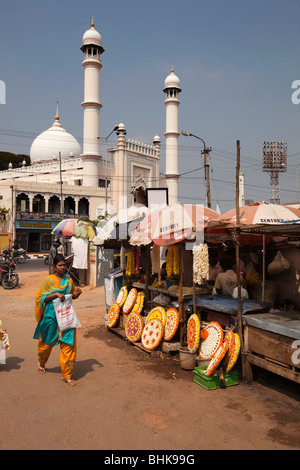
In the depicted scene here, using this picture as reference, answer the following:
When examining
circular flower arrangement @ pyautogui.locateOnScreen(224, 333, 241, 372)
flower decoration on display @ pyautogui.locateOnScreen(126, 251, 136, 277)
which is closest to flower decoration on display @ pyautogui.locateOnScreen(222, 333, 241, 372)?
circular flower arrangement @ pyautogui.locateOnScreen(224, 333, 241, 372)

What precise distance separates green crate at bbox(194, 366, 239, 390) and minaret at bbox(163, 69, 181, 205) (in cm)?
3473

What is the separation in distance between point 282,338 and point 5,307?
27.5 feet

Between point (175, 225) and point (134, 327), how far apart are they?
2187mm

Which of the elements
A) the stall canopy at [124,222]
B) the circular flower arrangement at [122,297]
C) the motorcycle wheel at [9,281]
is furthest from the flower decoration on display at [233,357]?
the motorcycle wheel at [9,281]

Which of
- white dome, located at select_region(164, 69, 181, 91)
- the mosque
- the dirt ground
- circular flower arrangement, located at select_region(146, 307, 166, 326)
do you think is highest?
white dome, located at select_region(164, 69, 181, 91)

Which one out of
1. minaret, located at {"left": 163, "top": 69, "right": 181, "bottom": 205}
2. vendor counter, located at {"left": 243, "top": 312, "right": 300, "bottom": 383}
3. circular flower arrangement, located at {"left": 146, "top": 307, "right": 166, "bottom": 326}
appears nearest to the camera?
vendor counter, located at {"left": 243, "top": 312, "right": 300, "bottom": 383}

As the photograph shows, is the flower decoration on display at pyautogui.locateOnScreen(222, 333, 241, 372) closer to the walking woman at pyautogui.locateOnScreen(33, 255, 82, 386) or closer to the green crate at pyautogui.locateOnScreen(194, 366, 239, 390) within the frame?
the green crate at pyautogui.locateOnScreen(194, 366, 239, 390)

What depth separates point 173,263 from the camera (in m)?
6.57

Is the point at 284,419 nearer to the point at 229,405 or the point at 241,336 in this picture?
the point at 229,405

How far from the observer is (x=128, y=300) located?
24.5ft

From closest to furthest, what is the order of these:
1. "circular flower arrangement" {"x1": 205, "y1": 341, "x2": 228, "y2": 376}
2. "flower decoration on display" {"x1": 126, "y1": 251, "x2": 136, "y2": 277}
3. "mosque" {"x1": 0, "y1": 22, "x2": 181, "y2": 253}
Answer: "circular flower arrangement" {"x1": 205, "y1": 341, "x2": 228, "y2": 376}, "flower decoration on display" {"x1": 126, "y1": 251, "x2": 136, "y2": 277}, "mosque" {"x1": 0, "y1": 22, "x2": 181, "y2": 253}

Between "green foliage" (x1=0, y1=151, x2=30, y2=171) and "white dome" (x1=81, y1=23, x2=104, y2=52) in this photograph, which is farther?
"green foliage" (x1=0, y1=151, x2=30, y2=171)

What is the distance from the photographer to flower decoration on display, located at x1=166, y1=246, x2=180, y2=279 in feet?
21.4

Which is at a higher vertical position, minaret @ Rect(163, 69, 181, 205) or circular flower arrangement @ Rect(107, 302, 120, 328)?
minaret @ Rect(163, 69, 181, 205)
